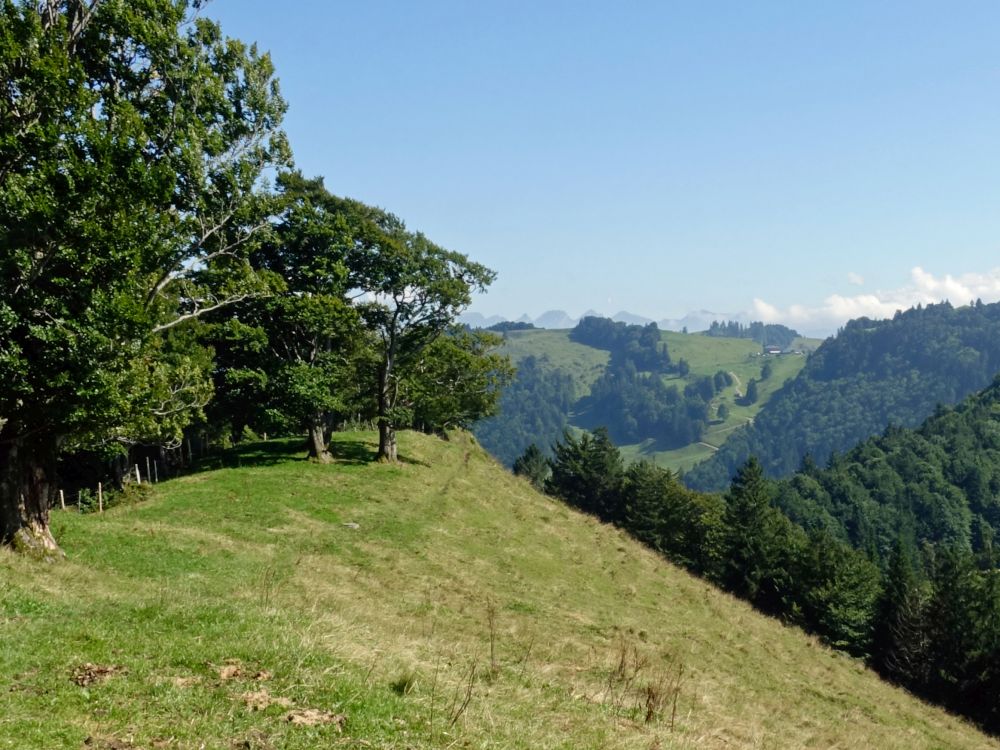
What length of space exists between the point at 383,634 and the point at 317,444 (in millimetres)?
32900

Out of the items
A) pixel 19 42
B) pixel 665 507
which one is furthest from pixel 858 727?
pixel 665 507

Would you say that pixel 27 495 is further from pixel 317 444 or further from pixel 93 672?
pixel 317 444

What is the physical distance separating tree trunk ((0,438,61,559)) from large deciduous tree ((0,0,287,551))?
4 centimetres

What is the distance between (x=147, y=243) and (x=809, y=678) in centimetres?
3260

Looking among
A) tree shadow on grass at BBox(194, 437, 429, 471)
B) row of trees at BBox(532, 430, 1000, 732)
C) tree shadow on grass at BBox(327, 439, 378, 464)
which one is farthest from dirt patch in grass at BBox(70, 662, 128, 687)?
row of trees at BBox(532, 430, 1000, 732)

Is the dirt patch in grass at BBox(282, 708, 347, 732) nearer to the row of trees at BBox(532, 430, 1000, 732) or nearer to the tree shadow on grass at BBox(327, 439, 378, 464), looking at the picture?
the tree shadow on grass at BBox(327, 439, 378, 464)

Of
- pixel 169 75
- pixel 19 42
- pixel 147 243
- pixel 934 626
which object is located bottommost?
pixel 934 626

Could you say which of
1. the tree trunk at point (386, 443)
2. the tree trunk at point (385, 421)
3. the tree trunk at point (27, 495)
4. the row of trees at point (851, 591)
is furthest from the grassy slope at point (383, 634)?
the row of trees at point (851, 591)

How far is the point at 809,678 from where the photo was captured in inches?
1216

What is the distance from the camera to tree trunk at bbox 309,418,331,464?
4659 cm

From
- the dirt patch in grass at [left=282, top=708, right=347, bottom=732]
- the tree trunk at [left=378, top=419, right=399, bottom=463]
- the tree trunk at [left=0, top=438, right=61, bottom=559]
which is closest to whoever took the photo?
the dirt patch in grass at [left=282, top=708, right=347, bottom=732]

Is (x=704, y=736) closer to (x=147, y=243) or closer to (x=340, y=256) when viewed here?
(x=147, y=243)

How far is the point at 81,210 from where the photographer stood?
1672 centimetres

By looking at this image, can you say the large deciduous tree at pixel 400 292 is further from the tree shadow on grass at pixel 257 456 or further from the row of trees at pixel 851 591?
the row of trees at pixel 851 591
